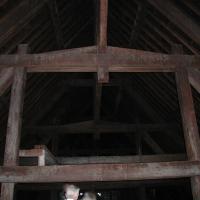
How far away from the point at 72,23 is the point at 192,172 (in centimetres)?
425

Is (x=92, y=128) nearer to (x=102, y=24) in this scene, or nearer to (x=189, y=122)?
(x=189, y=122)

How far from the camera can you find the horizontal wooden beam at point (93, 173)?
4.22 meters

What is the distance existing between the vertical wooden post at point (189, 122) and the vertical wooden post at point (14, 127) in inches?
94.3

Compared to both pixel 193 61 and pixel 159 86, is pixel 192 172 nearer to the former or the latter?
Result: pixel 193 61

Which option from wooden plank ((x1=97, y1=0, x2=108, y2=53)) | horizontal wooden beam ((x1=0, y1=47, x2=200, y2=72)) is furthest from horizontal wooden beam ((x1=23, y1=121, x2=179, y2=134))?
wooden plank ((x1=97, y1=0, x2=108, y2=53))

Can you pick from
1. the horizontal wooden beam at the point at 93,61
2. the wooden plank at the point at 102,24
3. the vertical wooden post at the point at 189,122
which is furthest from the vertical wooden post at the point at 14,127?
the vertical wooden post at the point at 189,122

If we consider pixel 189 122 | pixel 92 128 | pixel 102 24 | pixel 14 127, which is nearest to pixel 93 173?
pixel 14 127

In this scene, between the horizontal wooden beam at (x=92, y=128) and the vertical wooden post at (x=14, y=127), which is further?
the horizontal wooden beam at (x=92, y=128)

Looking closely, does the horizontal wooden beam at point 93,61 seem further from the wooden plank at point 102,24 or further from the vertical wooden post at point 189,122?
the vertical wooden post at point 189,122

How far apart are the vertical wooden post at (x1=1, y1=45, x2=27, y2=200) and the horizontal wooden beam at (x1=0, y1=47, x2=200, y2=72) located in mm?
211

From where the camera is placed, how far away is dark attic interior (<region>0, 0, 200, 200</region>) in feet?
14.1

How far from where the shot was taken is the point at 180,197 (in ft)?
35.3

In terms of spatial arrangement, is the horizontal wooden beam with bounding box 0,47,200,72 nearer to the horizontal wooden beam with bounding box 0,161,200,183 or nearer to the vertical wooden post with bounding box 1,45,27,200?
the vertical wooden post with bounding box 1,45,27,200

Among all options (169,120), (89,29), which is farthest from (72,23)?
(169,120)
